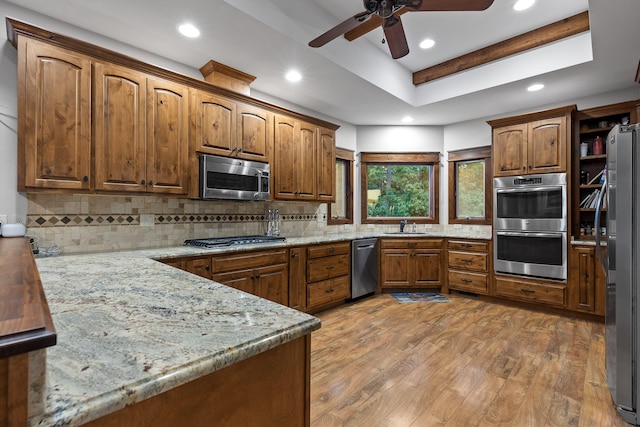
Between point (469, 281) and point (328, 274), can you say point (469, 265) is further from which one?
point (328, 274)

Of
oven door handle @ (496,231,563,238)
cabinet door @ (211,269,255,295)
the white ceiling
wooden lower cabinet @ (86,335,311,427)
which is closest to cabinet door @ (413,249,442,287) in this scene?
oven door handle @ (496,231,563,238)

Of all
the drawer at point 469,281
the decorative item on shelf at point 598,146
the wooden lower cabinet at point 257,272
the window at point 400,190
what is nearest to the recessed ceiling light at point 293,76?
the wooden lower cabinet at point 257,272

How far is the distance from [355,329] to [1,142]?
3.16 metres

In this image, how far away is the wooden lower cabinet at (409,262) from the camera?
4.51 m

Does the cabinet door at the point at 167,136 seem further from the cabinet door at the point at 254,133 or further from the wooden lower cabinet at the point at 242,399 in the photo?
the wooden lower cabinet at the point at 242,399

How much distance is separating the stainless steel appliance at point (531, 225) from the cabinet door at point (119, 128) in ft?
13.0

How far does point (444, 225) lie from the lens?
508 centimetres

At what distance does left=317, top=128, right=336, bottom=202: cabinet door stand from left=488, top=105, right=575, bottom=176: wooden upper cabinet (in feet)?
6.72

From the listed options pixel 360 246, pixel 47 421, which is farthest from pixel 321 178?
pixel 47 421

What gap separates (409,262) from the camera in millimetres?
4523

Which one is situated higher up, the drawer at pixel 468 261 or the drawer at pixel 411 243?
the drawer at pixel 411 243

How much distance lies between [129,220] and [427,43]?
3361 millimetres

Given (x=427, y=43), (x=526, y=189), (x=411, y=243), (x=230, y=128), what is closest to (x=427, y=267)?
(x=411, y=243)

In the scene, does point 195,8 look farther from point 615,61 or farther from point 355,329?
point 615,61
